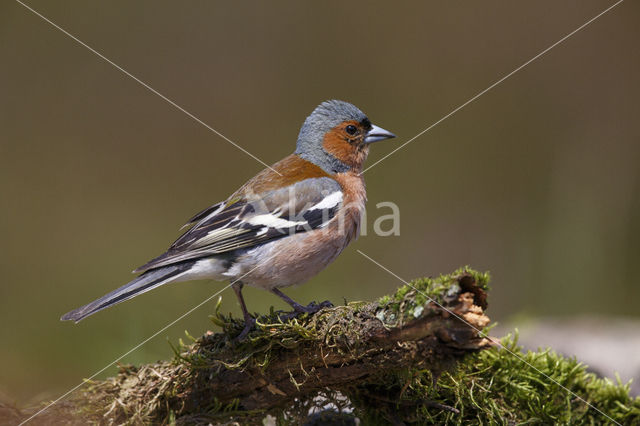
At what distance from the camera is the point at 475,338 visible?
7.85ft

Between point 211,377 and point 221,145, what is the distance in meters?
6.47

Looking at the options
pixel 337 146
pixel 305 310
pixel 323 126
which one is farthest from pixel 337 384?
pixel 323 126

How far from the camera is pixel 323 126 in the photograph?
181 inches

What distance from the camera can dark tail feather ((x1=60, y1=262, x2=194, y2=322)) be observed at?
302 cm

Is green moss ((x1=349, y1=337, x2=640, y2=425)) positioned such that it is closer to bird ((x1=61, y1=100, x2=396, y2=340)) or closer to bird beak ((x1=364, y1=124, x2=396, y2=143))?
bird ((x1=61, y1=100, x2=396, y2=340))

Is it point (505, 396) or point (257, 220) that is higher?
point (257, 220)

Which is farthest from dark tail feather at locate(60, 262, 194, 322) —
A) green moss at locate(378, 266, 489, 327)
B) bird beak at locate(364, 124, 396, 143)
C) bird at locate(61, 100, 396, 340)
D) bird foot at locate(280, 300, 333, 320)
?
bird beak at locate(364, 124, 396, 143)

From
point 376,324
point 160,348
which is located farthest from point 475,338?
point 160,348

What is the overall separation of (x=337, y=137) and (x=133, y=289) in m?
2.12

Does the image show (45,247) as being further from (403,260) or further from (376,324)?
(376,324)

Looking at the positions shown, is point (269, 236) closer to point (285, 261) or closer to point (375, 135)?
point (285, 261)

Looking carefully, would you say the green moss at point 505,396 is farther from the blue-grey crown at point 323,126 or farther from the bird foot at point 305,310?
the blue-grey crown at point 323,126

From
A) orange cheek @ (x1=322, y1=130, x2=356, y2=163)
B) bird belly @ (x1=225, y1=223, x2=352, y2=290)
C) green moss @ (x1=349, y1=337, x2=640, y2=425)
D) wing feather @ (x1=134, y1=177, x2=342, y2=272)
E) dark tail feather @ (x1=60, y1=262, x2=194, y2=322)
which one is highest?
orange cheek @ (x1=322, y1=130, x2=356, y2=163)

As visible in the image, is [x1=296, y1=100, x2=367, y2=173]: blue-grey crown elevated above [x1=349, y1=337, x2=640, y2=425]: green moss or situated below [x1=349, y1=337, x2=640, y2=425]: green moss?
above
